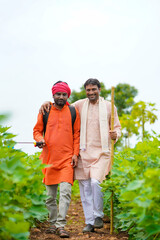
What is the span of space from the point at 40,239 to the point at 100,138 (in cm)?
161

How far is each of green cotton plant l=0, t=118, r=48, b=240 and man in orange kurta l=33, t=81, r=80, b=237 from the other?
133 cm

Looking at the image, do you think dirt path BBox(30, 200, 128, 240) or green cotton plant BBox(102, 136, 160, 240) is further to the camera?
dirt path BBox(30, 200, 128, 240)

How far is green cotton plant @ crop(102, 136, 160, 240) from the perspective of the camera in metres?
2.28

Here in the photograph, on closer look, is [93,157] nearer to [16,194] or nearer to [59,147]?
[59,147]

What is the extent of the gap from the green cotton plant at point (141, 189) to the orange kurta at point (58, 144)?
2.35 ft

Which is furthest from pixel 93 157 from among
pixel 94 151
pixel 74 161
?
pixel 74 161

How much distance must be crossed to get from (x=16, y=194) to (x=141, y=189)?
41.2 inches

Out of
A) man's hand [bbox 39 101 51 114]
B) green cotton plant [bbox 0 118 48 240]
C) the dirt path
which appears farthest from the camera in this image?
man's hand [bbox 39 101 51 114]

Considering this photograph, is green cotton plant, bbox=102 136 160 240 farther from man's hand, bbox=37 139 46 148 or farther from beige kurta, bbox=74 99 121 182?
man's hand, bbox=37 139 46 148

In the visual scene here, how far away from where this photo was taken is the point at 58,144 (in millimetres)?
4844

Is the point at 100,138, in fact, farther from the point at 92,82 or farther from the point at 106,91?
the point at 106,91

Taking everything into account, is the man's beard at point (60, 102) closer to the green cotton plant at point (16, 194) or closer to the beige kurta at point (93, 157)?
the beige kurta at point (93, 157)

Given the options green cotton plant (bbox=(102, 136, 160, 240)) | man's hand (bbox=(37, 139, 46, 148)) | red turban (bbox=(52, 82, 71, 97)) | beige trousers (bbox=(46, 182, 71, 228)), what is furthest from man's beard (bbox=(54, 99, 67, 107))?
green cotton plant (bbox=(102, 136, 160, 240))

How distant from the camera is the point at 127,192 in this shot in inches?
98.7
